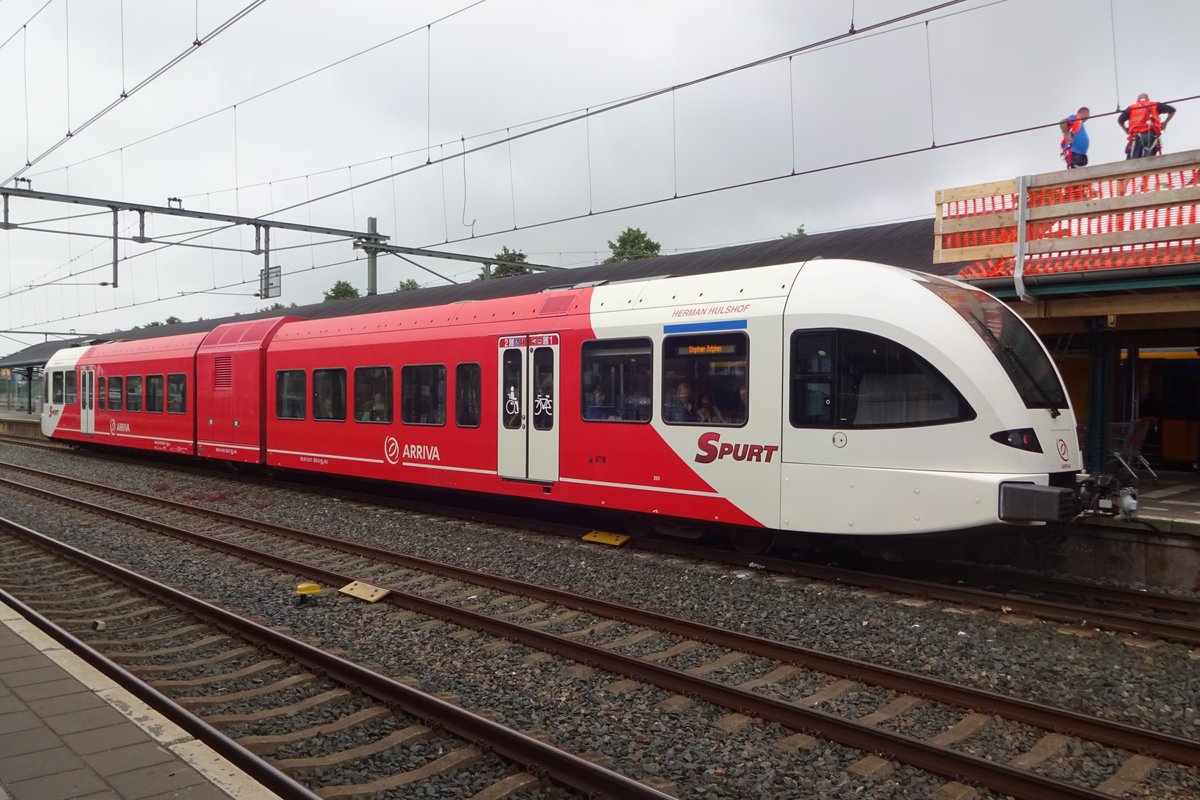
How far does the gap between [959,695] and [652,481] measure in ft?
14.8

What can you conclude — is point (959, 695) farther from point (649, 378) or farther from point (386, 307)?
point (386, 307)

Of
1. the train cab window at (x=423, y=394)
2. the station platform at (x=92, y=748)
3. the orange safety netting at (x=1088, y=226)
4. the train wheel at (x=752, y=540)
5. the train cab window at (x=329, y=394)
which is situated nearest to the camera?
the station platform at (x=92, y=748)

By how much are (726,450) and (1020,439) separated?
2.67 metres

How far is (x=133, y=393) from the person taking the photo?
2028cm

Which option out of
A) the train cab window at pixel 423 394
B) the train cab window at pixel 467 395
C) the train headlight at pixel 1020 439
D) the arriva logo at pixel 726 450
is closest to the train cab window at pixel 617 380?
the arriva logo at pixel 726 450

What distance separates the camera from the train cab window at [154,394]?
19.2 metres

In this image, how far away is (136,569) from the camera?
8961 mm

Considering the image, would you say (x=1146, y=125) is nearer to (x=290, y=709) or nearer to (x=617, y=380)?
(x=617, y=380)

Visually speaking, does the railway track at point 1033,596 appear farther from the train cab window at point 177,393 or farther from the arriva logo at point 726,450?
the train cab window at point 177,393

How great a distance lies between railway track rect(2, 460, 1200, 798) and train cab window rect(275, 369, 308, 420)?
585 cm

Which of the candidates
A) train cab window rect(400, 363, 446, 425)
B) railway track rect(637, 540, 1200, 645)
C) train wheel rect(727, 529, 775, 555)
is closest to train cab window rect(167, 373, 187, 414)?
train cab window rect(400, 363, 446, 425)

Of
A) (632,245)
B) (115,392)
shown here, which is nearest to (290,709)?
(115,392)

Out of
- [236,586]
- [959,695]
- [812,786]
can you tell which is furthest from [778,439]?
[236,586]

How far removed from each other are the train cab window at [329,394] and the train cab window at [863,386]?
27.6 ft
